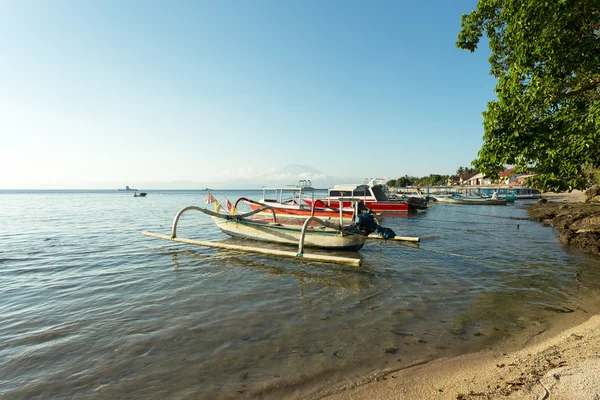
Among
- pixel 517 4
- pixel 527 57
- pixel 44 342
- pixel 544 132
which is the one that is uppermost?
pixel 517 4

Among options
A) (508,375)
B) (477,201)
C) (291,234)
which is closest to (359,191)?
(291,234)

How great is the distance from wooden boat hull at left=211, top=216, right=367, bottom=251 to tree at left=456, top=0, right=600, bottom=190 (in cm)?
541

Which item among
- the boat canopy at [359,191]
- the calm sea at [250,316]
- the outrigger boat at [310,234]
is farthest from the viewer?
the boat canopy at [359,191]

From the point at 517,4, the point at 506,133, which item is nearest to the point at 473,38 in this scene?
the point at 517,4

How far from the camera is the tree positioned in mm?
6562

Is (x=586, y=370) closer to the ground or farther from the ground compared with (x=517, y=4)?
closer to the ground

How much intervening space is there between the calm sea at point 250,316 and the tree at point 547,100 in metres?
3.23

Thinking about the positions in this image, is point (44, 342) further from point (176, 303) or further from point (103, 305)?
point (176, 303)

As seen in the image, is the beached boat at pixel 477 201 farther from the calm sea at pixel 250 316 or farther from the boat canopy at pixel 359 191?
the calm sea at pixel 250 316

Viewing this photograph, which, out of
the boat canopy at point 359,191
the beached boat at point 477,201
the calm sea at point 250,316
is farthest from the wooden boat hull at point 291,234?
the beached boat at point 477,201

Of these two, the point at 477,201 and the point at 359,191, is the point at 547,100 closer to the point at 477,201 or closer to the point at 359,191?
the point at 359,191

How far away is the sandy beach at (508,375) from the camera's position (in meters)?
→ 3.34

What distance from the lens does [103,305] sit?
7.11m

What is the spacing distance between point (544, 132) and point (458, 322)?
190 inches
